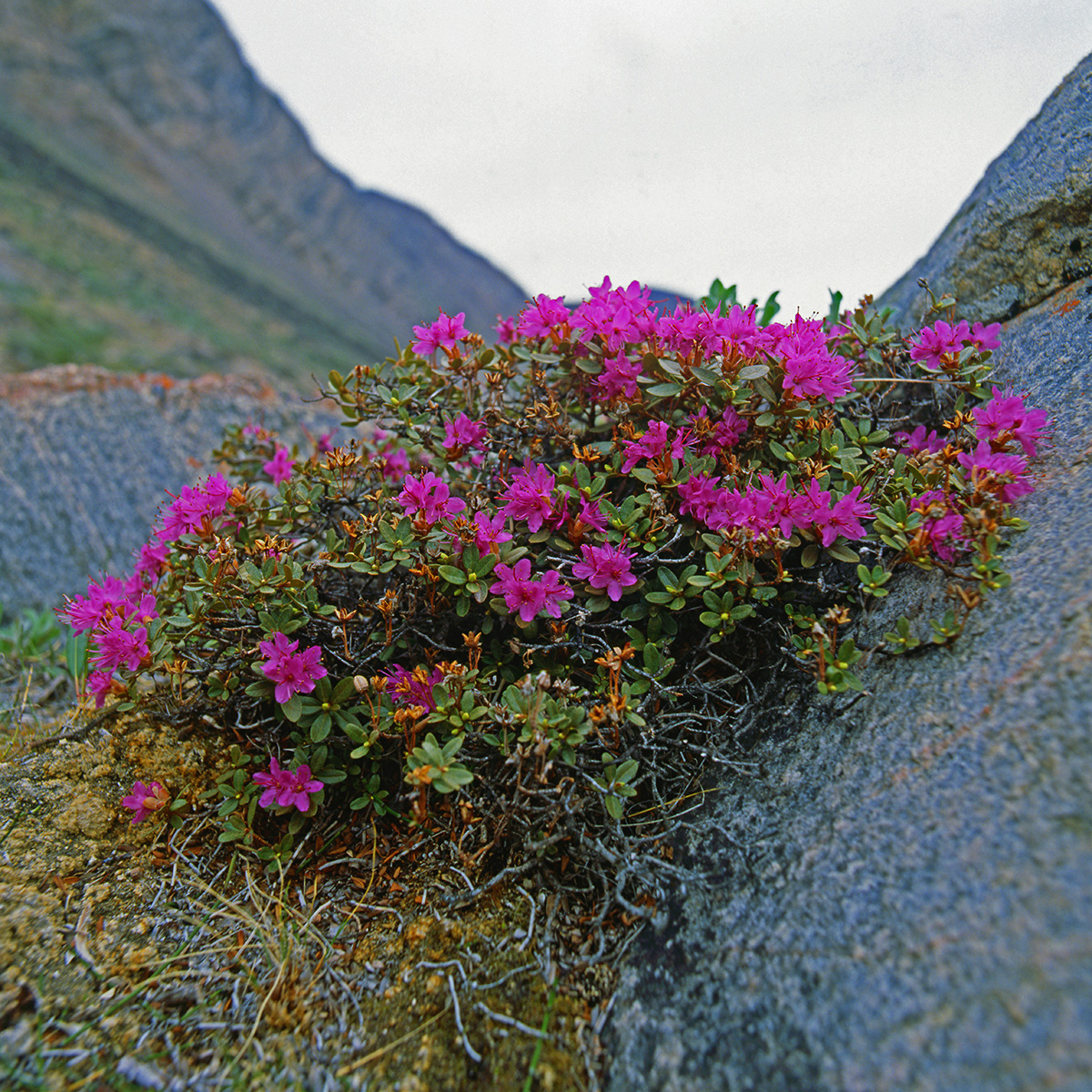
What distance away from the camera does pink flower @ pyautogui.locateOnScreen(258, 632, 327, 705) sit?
5.61ft

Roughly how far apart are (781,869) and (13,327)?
1596cm

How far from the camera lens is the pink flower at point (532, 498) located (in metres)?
1.85

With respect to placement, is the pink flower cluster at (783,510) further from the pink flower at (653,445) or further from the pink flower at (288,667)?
the pink flower at (288,667)

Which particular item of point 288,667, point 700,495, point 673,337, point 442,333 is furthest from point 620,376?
point 288,667

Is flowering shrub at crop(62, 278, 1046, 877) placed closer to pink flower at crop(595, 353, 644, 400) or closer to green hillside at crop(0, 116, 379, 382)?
pink flower at crop(595, 353, 644, 400)

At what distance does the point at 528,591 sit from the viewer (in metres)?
→ 1.73

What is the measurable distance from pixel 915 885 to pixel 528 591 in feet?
3.21

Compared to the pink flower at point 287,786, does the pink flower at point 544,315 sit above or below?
above

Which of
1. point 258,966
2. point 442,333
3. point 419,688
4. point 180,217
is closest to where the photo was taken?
point 258,966

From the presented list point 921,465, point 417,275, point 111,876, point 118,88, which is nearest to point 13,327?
point 111,876

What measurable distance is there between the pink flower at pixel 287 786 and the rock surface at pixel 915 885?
86 cm

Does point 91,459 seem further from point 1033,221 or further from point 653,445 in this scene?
point 1033,221

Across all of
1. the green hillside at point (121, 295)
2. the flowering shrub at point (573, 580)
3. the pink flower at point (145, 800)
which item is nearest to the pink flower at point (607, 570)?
the flowering shrub at point (573, 580)

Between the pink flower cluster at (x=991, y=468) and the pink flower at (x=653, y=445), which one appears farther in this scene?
the pink flower at (x=653, y=445)
